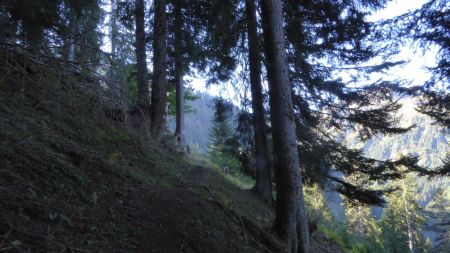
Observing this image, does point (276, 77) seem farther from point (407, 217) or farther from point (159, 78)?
point (407, 217)

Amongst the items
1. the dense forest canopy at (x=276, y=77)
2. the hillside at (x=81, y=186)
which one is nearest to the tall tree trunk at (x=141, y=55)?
the dense forest canopy at (x=276, y=77)

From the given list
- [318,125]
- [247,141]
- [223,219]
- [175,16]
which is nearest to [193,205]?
[223,219]

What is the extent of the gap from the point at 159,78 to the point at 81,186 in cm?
541

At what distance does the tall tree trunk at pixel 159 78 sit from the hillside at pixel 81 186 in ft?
8.58

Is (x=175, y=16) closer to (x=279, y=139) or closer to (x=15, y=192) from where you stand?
(x=279, y=139)

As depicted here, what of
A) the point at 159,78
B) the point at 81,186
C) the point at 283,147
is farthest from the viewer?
the point at 159,78

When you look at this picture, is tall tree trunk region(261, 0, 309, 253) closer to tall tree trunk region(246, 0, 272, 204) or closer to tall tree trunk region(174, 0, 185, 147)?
tall tree trunk region(246, 0, 272, 204)

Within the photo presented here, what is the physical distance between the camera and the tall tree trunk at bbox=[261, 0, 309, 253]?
5902 millimetres

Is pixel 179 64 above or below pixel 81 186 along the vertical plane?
above

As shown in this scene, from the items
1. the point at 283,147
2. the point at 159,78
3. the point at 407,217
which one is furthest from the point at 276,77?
the point at 407,217

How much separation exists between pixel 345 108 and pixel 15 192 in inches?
432

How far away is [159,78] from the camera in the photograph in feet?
28.7

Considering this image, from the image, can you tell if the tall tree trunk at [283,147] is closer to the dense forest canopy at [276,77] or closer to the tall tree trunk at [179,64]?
the dense forest canopy at [276,77]

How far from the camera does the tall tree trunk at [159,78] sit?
875 centimetres
